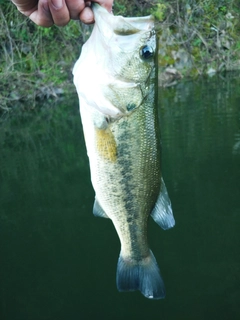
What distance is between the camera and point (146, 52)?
1.84 m

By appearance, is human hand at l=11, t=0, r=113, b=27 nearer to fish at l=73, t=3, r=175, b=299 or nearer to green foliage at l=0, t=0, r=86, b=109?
fish at l=73, t=3, r=175, b=299

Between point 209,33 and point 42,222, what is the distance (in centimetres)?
1340

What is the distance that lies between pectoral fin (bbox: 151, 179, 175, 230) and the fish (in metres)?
0.03

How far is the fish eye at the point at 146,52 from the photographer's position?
183 cm

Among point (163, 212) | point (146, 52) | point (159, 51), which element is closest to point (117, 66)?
point (146, 52)

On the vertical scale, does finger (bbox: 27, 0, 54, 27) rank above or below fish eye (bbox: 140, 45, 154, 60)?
above

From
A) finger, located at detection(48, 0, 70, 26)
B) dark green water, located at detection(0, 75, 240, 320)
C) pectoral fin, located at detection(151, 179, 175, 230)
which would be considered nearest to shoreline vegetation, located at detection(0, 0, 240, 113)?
dark green water, located at detection(0, 75, 240, 320)

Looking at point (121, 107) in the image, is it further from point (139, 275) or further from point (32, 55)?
point (32, 55)

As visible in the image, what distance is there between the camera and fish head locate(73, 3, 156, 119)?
180 cm

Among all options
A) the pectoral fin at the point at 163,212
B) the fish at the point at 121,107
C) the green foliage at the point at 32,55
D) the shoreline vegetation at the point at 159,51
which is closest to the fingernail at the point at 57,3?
the fish at the point at 121,107

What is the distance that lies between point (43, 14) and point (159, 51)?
46.3 feet

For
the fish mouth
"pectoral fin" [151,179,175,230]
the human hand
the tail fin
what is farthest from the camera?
the tail fin

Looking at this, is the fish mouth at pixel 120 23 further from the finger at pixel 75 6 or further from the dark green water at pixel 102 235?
the dark green water at pixel 102 235

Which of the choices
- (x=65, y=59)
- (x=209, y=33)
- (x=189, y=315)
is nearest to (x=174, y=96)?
(x=65, y=59)
